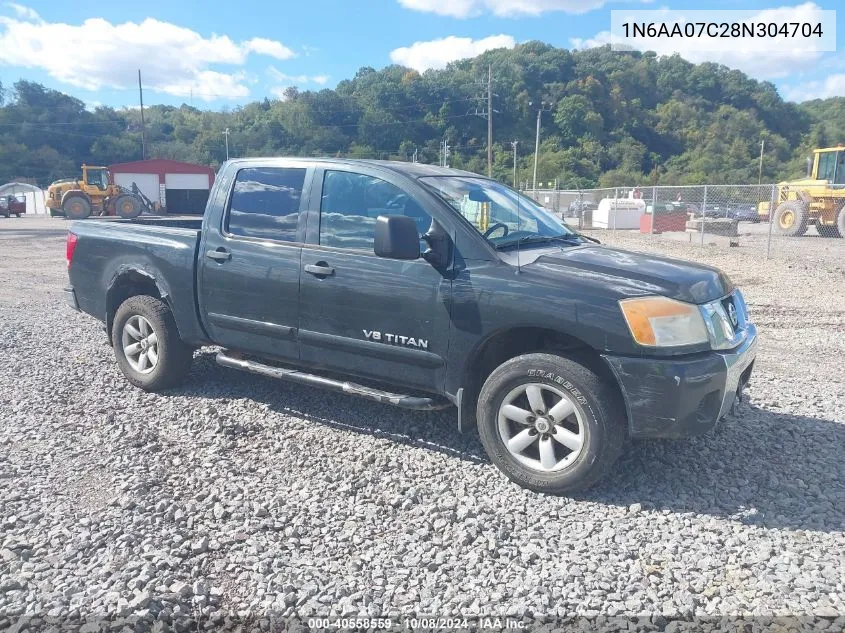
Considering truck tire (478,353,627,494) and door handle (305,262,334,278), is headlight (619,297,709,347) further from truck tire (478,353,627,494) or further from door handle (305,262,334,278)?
door handle (305,262,334,278)

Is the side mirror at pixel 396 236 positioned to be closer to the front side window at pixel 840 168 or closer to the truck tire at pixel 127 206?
the front side window at pixel 840 168

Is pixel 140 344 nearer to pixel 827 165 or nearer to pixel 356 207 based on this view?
pixel 356 207

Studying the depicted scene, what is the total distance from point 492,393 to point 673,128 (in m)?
76.7

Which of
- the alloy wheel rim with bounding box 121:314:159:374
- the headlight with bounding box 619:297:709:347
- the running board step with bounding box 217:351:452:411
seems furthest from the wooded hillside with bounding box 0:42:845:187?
the headlight with bounding box 619:297:709:347

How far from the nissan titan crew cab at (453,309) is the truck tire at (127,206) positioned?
95.5 ft

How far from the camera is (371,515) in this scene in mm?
3467

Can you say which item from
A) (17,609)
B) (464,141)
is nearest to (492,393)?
(17,609)

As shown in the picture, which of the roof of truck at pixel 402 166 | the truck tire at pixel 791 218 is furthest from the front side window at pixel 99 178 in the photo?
the roof of truck at pixel 402 166

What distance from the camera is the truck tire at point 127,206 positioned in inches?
1244

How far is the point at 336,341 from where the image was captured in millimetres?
4352

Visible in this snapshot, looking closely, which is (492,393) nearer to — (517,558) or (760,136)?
(517,558)

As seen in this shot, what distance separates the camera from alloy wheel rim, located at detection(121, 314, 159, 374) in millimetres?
5340

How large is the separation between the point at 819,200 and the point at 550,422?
2386 cm

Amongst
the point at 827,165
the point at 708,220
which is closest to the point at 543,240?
the point at 827,165
